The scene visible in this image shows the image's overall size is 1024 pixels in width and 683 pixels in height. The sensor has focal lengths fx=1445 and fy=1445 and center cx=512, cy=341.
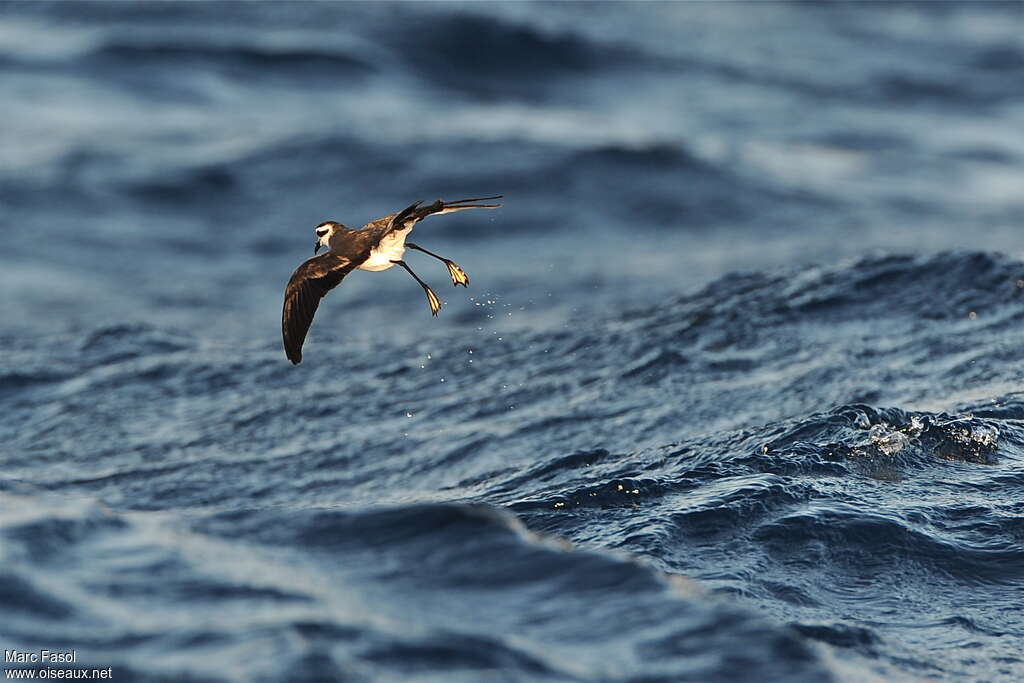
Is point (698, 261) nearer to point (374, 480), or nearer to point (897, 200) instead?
point (897, 200)

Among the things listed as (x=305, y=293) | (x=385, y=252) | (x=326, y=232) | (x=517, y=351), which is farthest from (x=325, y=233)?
(x=517, y=351)

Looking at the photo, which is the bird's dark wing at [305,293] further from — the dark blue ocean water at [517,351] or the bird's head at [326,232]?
the dark blue ocean water at [517,351]

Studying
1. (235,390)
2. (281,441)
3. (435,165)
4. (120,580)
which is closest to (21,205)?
(435,165)

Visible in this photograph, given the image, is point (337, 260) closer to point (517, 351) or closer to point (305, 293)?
point (305, 293)

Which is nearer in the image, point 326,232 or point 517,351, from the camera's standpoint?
point 326,232

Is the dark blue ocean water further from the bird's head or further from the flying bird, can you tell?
the bird's head

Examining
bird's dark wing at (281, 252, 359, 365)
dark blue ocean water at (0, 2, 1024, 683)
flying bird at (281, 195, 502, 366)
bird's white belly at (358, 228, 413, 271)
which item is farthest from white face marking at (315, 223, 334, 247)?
dark blue ocean water at (0, 2, 1024, 683)
